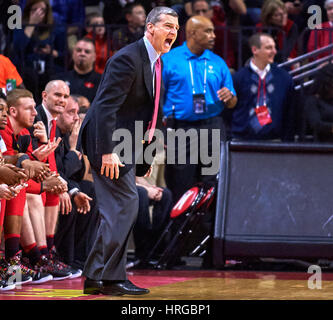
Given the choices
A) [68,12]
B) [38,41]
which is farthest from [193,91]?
[68,12]

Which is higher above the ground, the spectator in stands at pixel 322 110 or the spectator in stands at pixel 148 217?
the spectator in stands at pixel 322 110

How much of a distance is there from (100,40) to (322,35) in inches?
103

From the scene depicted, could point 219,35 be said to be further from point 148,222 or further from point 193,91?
point 148,222

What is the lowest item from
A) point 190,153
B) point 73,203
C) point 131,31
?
point 73,203

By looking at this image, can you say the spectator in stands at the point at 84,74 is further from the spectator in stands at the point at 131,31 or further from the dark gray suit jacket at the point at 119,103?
the dark gray suit jacket at the point at 119,103

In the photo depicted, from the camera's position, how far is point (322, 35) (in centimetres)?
897

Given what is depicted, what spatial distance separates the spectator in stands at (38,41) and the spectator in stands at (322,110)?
10.0 feet

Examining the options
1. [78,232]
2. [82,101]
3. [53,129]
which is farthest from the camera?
[82,101]

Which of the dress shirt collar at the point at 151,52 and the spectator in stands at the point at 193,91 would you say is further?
the spectator in stands at the point at 193,91

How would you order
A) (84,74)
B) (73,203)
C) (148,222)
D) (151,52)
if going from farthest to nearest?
(84,74) < (148,222) < (73,203) < (151,52)

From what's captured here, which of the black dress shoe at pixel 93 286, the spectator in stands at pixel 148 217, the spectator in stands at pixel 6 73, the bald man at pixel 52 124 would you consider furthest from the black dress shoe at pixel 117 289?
the spectator in stands at pixel 6 73

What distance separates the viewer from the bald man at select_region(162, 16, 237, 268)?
292 inches

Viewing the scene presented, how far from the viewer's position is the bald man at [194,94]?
7.41m
